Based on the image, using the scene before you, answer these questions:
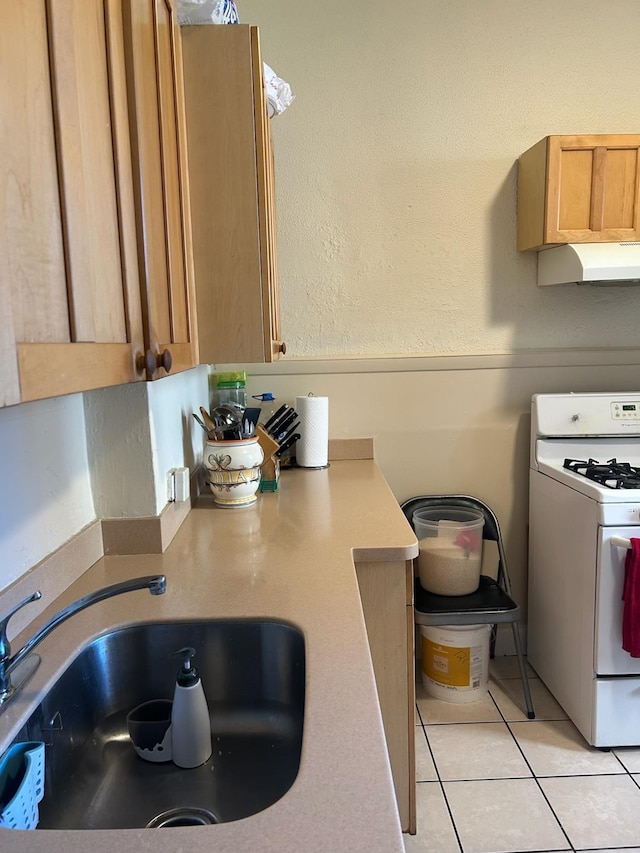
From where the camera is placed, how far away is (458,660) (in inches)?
92.1

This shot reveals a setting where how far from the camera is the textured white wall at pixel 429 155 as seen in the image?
246cm

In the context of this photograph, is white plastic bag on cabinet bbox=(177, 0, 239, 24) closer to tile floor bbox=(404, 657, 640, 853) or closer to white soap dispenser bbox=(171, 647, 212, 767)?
white soap dispenser bbox=(171, 647, 212, 767)

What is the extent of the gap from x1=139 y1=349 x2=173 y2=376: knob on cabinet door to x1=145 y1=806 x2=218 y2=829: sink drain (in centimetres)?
67

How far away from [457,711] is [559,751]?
14.6 inches

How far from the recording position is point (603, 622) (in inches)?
78.7

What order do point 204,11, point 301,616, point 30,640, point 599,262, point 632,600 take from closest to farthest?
point 30,640 → point 301,616 → point 204,11 → point 632,600 → point 599,262

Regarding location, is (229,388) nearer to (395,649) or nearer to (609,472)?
(395,649)

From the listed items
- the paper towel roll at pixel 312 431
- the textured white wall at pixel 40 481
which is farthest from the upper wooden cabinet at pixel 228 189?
the paper towel roll at pixel 312 431

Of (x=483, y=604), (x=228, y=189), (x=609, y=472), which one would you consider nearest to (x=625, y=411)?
(x=609, y=472)

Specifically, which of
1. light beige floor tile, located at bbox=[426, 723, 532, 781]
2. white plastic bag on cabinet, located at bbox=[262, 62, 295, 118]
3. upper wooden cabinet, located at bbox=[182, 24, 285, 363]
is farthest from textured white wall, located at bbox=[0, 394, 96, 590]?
light beige floor tile, located at bbox=[426, 723, 532, 781]

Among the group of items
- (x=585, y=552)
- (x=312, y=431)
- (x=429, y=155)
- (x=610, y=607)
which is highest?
(x=429, y=155)

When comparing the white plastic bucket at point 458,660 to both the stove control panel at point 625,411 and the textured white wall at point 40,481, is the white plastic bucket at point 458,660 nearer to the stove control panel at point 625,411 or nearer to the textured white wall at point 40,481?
the stove control panel at point 625,411

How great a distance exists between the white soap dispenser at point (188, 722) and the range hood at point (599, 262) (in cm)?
178

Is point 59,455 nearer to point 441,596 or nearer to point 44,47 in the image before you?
point 44,47
